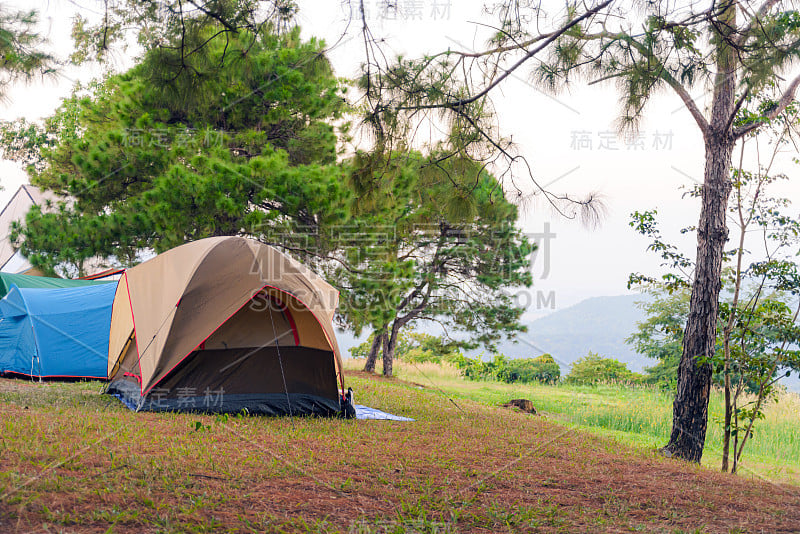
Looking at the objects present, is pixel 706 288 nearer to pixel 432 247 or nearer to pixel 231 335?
pixel 231 335

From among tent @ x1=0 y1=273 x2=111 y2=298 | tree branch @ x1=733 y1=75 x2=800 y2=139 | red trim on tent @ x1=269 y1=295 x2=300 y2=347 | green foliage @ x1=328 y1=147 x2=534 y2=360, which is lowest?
red trim on tent @ x1=269 y1=295 x2=300 y2=347

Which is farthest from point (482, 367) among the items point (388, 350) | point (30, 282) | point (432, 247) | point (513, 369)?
point (30, 282)

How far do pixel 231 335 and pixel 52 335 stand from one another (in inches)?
151

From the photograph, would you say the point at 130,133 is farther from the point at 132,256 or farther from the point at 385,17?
the point at 385,17

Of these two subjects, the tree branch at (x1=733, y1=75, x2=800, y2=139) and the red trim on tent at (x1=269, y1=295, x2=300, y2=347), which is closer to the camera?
the tree branch at (x1=733, y1=75, x2=800, y2=139)

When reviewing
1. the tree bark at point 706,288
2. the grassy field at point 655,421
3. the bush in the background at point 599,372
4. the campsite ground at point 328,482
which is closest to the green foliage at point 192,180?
the campsite ground at point 328,482

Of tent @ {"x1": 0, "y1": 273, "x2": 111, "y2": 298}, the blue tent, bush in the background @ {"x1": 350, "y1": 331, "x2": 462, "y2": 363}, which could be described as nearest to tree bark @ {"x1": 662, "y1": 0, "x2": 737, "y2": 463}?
the blue tent

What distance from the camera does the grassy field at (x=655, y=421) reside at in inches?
300

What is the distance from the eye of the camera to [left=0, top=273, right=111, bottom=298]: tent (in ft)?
31.3

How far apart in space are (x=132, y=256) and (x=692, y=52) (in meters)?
10.4

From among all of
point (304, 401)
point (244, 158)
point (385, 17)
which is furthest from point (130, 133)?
point (385, 17)

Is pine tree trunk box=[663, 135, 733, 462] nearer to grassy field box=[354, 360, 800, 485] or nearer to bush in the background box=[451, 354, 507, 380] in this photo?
grassy field box=[354, 360, 800, 485]

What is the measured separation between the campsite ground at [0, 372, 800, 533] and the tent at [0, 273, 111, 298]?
172 inches

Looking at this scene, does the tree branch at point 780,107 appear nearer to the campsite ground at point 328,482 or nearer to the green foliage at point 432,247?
the green foliage at point 432,247
